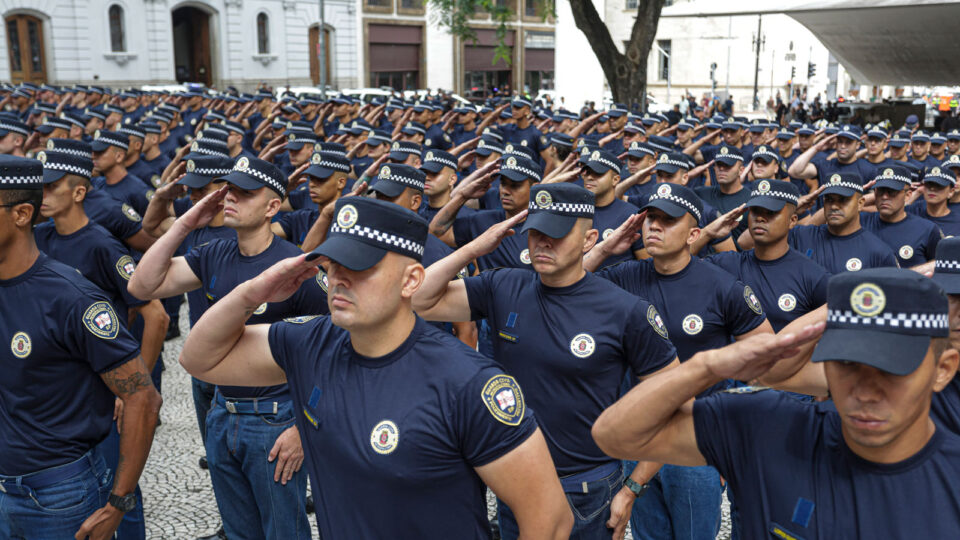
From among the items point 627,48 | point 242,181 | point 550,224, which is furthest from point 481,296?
point 627,48

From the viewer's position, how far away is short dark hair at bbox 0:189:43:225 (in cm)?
390

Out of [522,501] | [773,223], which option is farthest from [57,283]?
[773,223]

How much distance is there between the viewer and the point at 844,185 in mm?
6965

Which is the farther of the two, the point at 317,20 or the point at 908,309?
the point at 317,20

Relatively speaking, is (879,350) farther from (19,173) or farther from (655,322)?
(19,173)

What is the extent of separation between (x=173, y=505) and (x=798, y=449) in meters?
5.15

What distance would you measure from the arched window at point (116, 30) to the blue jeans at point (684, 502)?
44.2m

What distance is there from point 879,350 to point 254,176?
3760mm

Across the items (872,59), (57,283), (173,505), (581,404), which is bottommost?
(173,505)

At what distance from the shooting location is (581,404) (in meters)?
4.24

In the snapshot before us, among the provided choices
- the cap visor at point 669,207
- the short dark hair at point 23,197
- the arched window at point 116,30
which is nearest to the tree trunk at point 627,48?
the cap visor at point 669,207

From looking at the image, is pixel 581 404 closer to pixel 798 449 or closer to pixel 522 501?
pixel 522 501

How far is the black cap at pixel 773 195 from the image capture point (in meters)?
6.14

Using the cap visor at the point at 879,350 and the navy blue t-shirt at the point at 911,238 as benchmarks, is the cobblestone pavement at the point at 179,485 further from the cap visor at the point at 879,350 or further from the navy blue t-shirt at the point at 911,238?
the cap visor at the point at 879,350
